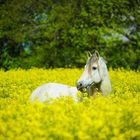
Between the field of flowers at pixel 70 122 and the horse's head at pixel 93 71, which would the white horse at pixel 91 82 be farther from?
the field of flowers at pixel 70 122

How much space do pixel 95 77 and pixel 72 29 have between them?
537 inches

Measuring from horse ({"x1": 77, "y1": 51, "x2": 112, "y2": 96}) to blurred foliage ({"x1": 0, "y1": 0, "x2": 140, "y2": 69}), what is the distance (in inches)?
516

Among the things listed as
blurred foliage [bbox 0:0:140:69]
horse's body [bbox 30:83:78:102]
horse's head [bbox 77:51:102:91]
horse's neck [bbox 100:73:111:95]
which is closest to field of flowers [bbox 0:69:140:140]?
horse's body [bbox 30:83:78:102]

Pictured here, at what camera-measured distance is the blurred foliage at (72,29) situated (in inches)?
923

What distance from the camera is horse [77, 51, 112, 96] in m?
9.90

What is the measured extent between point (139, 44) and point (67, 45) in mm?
2910

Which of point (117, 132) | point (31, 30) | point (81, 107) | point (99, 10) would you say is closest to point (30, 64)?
point (31, 30)

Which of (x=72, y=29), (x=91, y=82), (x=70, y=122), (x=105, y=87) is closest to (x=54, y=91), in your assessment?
(x=91, y=82)

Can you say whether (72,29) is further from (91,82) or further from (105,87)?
(91,82)

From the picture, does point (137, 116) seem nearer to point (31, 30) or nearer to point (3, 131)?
point (3, 131)

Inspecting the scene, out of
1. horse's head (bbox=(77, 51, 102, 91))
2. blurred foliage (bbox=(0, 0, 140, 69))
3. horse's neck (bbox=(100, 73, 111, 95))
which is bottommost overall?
blurred foliage (bbox=(0, 0, 140, 69))

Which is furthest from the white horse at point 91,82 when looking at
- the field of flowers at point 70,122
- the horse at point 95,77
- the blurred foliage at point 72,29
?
the blurred foliage at point 72,29

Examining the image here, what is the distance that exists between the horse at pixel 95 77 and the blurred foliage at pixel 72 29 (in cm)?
1310

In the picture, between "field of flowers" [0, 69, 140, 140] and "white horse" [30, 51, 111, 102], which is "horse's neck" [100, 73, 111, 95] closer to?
"white horse" [30, 51, 111, 102]
